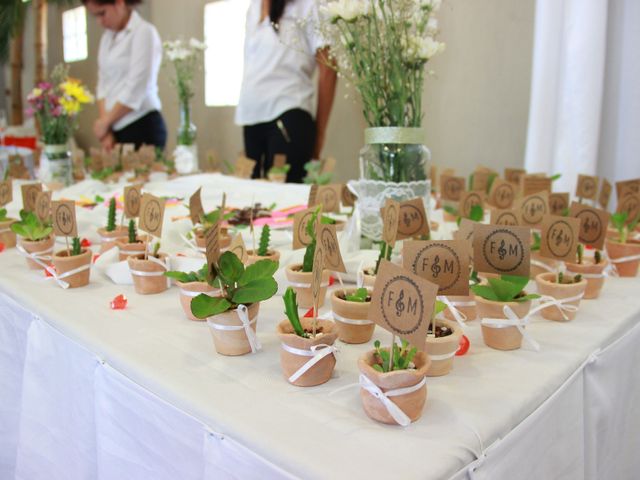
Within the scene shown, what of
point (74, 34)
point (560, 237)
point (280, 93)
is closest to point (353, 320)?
point (560, 237)

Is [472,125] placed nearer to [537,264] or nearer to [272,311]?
[537,264]

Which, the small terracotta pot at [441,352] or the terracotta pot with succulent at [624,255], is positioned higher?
the terracotta pot with succulent at [624,255]

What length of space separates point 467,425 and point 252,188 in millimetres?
1651

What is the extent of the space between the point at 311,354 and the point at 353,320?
0.14 metres

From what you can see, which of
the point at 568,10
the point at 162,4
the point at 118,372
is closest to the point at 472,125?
the point at 568,10

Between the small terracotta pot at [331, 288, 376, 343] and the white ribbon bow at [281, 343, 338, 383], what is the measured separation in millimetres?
114

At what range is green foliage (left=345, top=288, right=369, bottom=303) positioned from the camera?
2.57 ft

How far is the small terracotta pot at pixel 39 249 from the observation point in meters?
1.08

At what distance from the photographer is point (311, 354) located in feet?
2.06

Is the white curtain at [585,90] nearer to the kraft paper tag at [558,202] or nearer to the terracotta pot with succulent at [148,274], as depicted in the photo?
the kraft paper tag at [558,202]

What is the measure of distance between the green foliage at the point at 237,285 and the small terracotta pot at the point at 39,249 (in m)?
0.55

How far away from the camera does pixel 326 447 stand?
51 centimetres

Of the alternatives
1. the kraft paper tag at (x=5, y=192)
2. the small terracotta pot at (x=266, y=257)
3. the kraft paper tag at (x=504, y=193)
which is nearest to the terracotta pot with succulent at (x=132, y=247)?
the small terracotta pot at (x=266, y=257)

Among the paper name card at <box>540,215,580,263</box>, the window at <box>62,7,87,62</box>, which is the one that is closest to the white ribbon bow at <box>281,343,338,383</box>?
the paper name card at <box>540,215,580,263</box>
